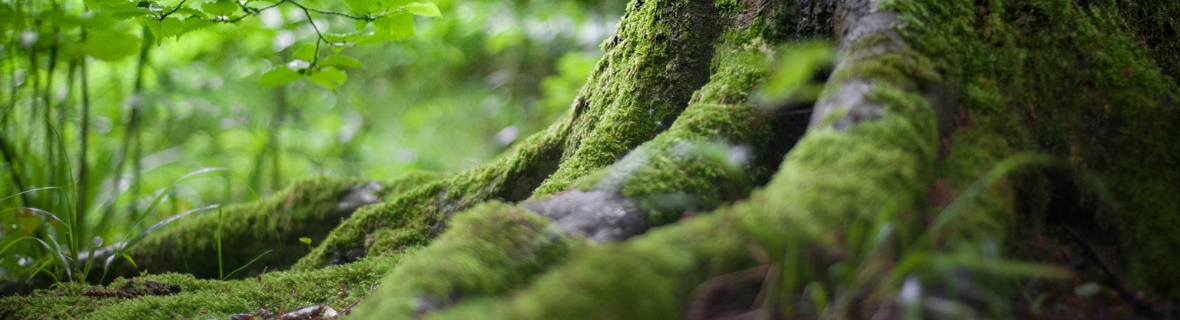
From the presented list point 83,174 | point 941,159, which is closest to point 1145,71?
point 941,159

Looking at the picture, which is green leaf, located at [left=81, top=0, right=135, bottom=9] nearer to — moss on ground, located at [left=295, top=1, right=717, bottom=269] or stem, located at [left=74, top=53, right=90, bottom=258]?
moss on ground, located at [left=295, top=1, right=717, bottom=269]

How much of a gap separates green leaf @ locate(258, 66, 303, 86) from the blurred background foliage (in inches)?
2.5

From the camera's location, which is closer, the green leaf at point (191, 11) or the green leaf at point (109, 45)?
the green leaf at point (191, 11)

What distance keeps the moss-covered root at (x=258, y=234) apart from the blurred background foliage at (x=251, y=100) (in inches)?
20.8

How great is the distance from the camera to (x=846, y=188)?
46.4 inches

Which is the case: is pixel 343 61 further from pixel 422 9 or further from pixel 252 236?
pixel 252 236

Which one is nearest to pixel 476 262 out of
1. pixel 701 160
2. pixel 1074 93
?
pixel 701 160

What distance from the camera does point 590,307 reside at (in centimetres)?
96

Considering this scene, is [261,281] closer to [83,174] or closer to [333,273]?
[333,273]

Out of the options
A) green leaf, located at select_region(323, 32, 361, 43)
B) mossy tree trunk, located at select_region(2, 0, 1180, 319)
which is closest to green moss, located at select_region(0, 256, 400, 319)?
mossy tree trunk, located at select_region(2, 0, 1180, 319)

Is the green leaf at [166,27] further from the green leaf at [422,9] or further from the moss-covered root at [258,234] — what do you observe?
the moss-covered root at [258,234]

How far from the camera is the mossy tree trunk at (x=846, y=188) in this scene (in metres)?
1.06

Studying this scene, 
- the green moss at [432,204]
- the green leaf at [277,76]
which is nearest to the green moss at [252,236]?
the green moss at [432,204]

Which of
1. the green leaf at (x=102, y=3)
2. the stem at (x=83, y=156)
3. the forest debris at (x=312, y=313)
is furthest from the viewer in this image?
the stem at (x=83, y=156)
